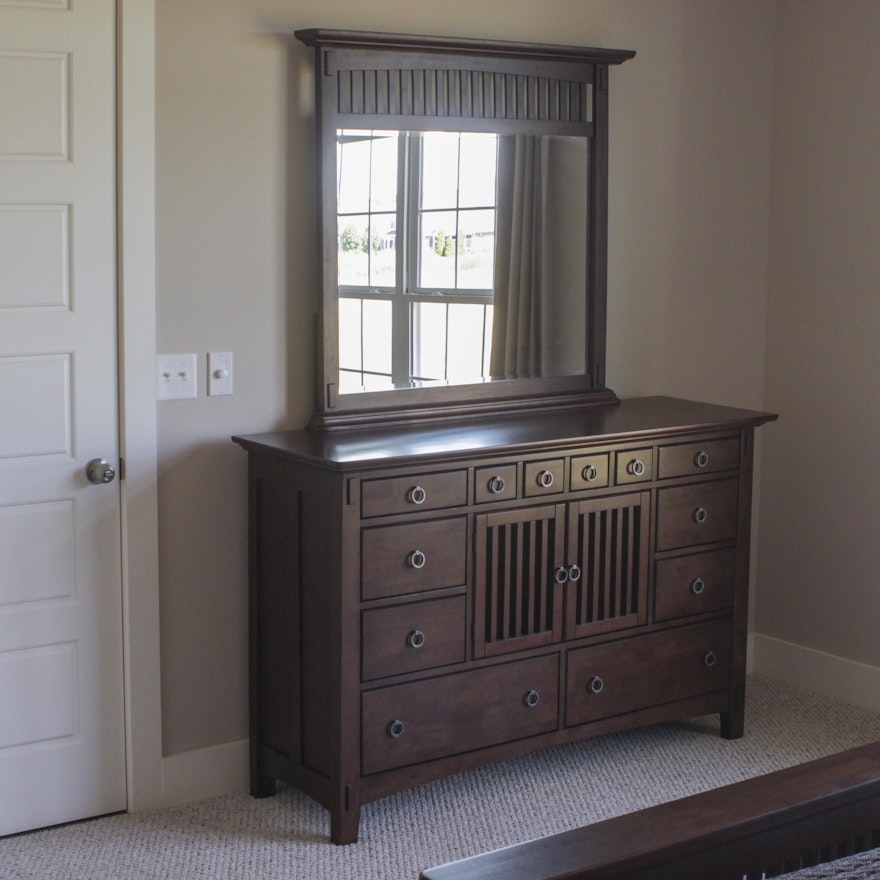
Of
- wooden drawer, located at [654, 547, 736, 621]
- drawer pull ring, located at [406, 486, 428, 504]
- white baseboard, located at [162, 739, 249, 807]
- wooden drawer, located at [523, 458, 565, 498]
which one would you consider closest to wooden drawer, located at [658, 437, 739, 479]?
wooden drawer, located at [654, 547, 736, 621]

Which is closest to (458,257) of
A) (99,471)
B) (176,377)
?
(176,377)

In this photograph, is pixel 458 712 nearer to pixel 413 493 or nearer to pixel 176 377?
pixel 413 493

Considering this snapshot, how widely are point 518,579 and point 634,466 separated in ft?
1.51

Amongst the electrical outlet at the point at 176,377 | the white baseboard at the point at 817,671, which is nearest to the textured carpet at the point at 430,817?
the white baseboard at the point at 817,671

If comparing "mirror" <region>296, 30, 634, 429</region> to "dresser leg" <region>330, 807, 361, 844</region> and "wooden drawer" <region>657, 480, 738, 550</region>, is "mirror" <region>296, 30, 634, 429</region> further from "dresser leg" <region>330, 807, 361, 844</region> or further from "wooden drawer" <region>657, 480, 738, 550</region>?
"dresser leg" <region>330, 807, 361, 844</region>

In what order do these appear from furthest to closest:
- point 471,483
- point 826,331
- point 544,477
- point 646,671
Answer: point 826,331 < point 646,671 < point 544,477 < point 471,483

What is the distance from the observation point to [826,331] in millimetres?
3863

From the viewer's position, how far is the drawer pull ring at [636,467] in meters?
3.24

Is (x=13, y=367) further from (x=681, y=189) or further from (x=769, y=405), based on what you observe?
(x=769, y=405)

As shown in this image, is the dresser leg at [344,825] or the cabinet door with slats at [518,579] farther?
the cabinet door with slats at [518,579]

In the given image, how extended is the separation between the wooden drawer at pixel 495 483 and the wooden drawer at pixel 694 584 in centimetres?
59

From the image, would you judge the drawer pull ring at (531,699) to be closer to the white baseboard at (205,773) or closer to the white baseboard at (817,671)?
the white baseboard at (205,773)

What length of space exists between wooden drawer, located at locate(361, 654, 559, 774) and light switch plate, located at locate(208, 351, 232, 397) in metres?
0.85

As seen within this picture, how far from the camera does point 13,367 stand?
279 centimetres
